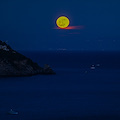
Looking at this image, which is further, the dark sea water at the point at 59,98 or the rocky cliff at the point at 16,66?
the rocky cliff at the point at 16,66

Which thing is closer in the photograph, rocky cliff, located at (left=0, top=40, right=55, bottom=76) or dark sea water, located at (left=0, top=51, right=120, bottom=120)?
dark sea water, located at (left=0, top=51, right=120, bottom=120)

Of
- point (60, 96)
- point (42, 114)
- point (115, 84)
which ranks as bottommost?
point (42, 114)

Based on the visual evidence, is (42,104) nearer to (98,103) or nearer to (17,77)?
(98,103)

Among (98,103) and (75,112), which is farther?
(98,103)

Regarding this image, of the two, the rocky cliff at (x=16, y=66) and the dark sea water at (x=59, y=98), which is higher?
the rocky cliff at (x=16, y=66)

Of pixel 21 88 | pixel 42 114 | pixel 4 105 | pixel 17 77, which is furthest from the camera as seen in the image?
pixel 17 77

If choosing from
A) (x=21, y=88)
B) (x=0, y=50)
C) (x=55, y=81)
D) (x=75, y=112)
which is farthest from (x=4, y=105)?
(x=0, y=50)

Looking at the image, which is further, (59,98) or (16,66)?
(16,66)

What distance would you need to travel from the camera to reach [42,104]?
180ft

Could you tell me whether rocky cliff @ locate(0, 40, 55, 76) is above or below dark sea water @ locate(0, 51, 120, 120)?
above

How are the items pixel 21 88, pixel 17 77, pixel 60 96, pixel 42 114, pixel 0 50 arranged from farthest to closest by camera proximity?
pixel 0 50, pixel 17 77, pixel 21 88, pixel 60 96, pixel 42 114

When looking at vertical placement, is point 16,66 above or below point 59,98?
above

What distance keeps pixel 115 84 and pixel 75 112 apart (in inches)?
1245

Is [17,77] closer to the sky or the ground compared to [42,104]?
closer to the sky
